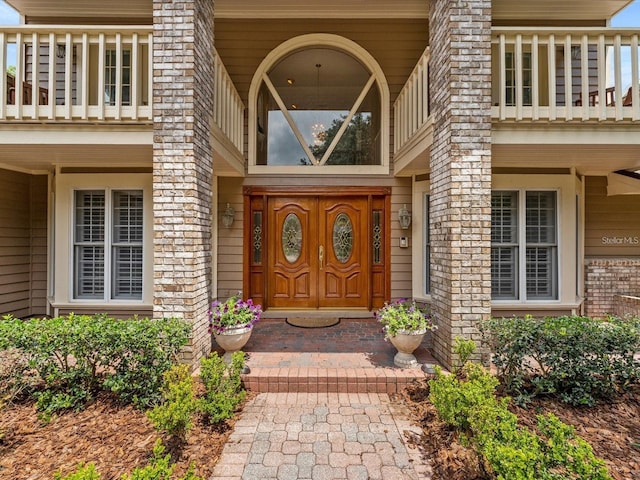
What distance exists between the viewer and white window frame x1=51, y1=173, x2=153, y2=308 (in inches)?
218

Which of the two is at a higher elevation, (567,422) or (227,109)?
(227,109)

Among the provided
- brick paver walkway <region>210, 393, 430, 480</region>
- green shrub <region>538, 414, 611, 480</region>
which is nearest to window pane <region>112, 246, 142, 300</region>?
brick paver walkway <region>210, 393, 430, 480</region>

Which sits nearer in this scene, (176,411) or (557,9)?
(176,411)

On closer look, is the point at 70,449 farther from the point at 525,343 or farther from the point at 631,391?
the point at 631,391

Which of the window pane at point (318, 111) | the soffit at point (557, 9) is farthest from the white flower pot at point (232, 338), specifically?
the soffit at point (557, 9)

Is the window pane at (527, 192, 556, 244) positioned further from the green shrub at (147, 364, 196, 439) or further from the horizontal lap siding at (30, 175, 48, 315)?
the horizontal lap siding at (30, 175, 48, 315)

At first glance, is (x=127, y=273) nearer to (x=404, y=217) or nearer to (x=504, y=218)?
(x=404, y=217)

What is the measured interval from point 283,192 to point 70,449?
4.40 metres

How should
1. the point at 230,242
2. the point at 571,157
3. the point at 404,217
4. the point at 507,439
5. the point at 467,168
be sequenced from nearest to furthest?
1. the point at 507,439
2. the point at 467,168
3. the point at 571,157
4. the point at 404,217
5. the point at 230,242

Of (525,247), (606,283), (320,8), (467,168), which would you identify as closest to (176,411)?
(467,168)

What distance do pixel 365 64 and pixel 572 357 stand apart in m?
5.31

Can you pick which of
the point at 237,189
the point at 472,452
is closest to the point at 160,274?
the point at 237,189

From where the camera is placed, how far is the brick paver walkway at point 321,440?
98.1 inches

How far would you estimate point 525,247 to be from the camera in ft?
18.2
